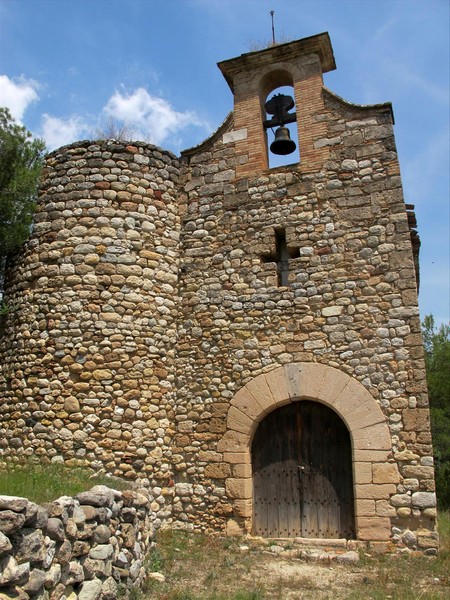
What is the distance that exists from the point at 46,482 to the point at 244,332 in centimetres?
367

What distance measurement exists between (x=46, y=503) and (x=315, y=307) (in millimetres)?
4784

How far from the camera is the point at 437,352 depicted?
15.1 meters

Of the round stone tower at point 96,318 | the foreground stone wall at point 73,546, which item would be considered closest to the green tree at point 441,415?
the round stone tower at point 96,318

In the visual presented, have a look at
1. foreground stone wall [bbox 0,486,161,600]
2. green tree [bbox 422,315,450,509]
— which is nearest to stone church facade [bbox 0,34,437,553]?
foreground stone wall [bbox 0,486,161,600]

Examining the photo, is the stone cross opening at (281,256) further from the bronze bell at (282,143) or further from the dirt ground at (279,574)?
the dirt ground at (279,574)

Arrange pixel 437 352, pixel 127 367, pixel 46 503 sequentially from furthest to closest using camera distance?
pixel 437 352, pixel 127 367, pixel 46 503

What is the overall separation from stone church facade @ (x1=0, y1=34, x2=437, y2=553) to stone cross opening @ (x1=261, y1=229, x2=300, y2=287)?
0.11 feet

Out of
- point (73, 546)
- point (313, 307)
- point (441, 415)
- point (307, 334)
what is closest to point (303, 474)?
point (307, 334)

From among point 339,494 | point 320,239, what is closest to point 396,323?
point 320,239

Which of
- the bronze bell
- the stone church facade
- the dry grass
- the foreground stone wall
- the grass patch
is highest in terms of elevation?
the bronze bell

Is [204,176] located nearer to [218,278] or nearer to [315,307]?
[218,278]

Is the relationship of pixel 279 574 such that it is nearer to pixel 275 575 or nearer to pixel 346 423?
pixel 275 575

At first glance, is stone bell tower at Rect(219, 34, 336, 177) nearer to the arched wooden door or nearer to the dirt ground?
the arched wooden door

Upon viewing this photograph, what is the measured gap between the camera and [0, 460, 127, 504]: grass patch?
14.1ft
